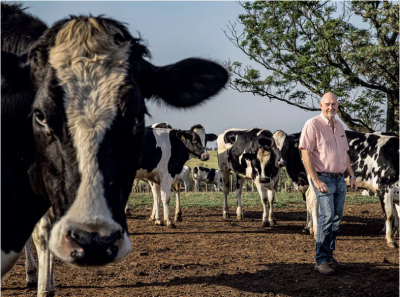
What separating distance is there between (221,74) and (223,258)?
4409 mm

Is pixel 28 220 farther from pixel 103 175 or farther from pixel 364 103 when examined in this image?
pixel 364 103

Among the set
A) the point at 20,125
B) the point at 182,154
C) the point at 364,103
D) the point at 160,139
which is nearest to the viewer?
the point at 20,125

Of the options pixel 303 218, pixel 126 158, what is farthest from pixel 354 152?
pixel 126 158

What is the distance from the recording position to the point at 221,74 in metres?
3.32

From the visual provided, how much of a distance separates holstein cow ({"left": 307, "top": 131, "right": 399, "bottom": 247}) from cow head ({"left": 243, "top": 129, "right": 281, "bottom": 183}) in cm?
188

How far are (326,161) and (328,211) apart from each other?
675mm

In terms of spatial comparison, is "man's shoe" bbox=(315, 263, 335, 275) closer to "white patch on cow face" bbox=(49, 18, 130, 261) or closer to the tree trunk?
"white patch on cow face" bbox=(49, 18, 130, 261)

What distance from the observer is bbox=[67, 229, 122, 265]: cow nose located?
6.59 feet

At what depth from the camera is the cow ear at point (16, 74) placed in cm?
255

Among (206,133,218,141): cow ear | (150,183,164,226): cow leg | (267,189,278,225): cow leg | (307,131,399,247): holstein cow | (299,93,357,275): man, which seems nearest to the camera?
(299,93,357,275): man

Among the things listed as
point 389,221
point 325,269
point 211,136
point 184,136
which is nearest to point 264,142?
point 184,136

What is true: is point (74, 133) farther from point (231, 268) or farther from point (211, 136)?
point (211, 136)

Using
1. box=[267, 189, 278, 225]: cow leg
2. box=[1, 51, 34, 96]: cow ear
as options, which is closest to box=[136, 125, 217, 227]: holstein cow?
box=[267, 189, 278, 225]: cow leg

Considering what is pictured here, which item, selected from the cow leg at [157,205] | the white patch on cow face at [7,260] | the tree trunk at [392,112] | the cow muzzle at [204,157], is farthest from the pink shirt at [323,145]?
the tree trunk at [392,112]
